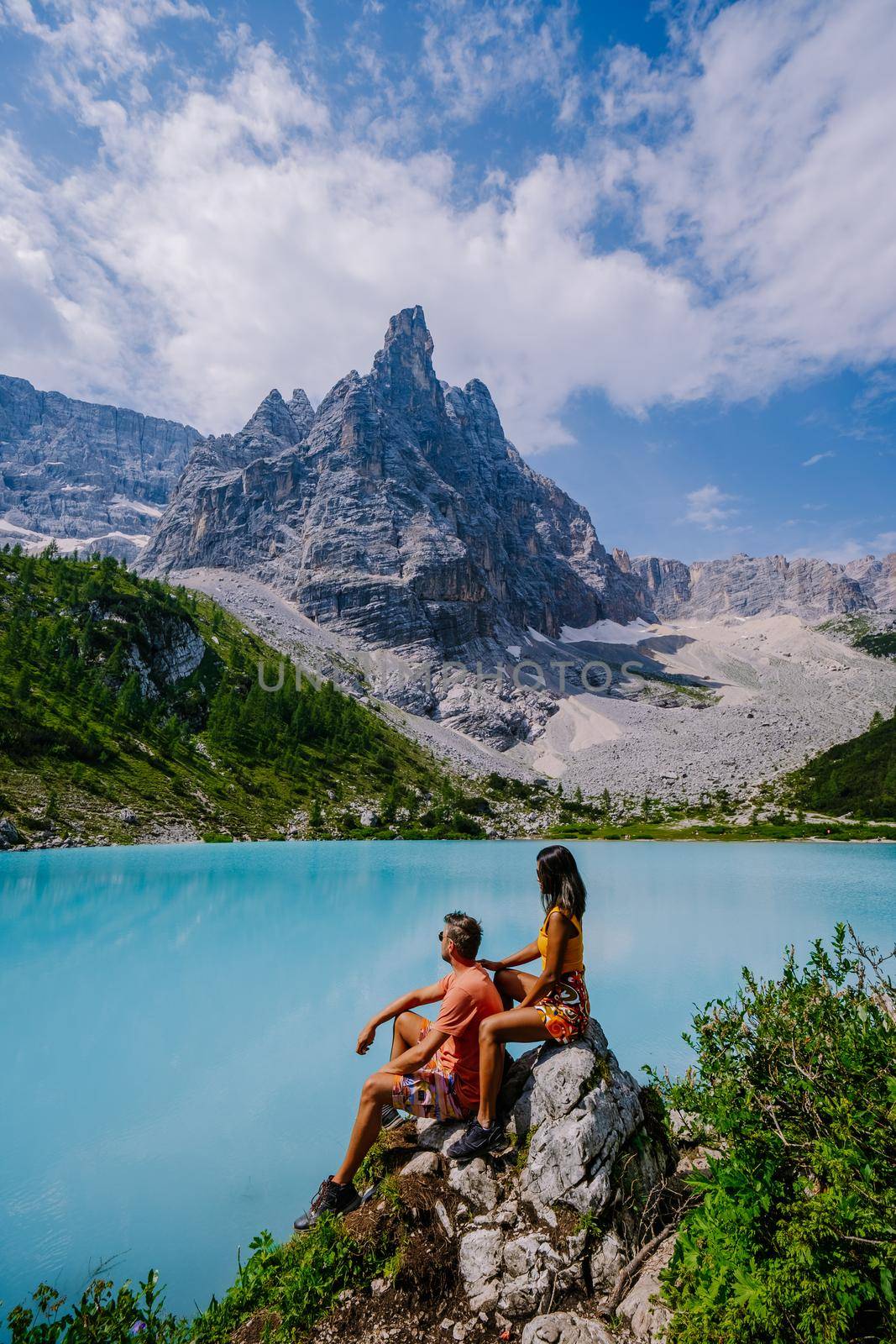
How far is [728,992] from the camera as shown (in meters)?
14.9

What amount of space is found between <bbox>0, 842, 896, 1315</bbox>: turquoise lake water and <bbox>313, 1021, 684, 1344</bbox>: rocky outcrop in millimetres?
2581

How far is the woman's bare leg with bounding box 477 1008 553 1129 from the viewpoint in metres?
5.72

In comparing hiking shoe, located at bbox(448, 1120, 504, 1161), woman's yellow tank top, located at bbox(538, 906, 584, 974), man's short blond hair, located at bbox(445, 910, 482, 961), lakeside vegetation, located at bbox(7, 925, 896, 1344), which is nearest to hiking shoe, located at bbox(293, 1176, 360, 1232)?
lakeside vegetation, located at bbox(7, 925, 896, 1344)

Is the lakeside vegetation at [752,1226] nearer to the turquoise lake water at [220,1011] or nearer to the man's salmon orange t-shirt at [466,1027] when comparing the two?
the man's salmon orange t-shirt at [466,1027]

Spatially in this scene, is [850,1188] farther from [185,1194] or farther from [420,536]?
[420,536]

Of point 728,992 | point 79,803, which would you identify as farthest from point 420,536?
point 728,992

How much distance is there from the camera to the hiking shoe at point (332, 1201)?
5.62m

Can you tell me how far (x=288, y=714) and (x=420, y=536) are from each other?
Answer: 8597 centimetres

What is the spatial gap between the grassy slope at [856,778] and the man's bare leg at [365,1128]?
318ft

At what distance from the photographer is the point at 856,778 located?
94875 millimetres

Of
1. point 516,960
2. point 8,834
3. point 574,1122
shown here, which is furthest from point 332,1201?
point 8,834

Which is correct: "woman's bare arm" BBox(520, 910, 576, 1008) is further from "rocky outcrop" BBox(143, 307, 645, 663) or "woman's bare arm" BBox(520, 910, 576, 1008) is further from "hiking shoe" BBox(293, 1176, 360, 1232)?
"rocky outcrop" BBox(143, 307, 645, 663)

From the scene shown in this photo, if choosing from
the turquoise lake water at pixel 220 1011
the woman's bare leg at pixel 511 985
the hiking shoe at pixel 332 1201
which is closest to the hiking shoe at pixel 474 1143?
the hiking shoe at pixel 332 1201

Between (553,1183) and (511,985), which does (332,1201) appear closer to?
(553,1183)
